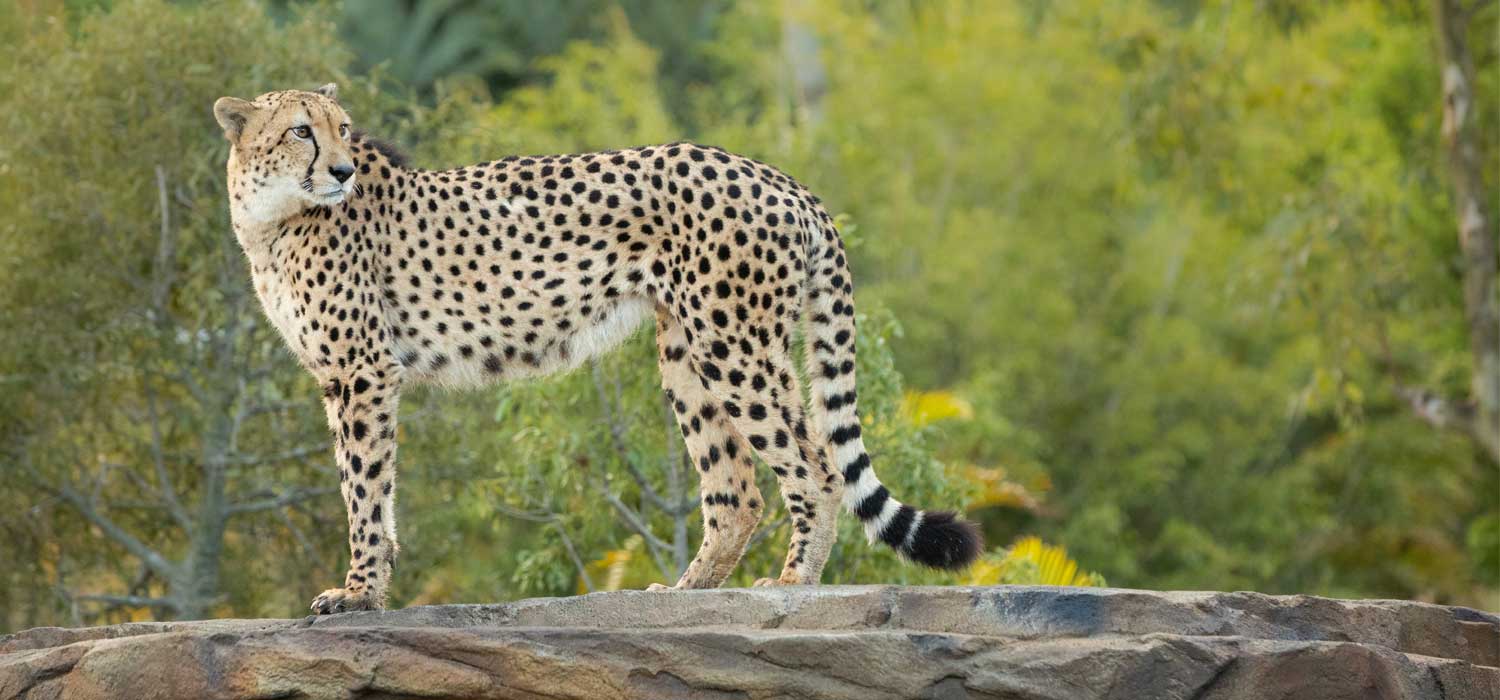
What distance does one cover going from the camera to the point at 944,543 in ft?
25.8

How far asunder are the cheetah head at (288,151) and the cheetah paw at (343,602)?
164 centimetres

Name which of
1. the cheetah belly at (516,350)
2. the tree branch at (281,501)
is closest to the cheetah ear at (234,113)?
the cheetah belly at (516,350)

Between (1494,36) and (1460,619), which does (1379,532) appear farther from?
(1460,619)

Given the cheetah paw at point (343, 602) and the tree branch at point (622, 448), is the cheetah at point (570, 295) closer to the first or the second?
the cheetah paw at point (343, 602)

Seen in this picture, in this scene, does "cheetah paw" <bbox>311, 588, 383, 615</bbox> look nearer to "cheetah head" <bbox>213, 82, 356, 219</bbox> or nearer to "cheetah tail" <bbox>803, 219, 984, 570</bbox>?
"cheetah head" <bbox>213, 82, 356, 219</bbox>

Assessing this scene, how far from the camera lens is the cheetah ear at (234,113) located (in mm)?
8172

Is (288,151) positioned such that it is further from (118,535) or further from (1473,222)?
(1473,222)

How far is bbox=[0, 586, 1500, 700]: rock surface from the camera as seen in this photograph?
6.84 meters

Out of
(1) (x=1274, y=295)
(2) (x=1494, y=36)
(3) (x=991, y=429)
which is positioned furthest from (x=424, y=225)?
(2) (x=1494, y=36)

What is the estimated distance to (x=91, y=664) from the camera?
7.11m

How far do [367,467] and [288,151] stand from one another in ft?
4.57

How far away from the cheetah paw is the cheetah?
0.01m

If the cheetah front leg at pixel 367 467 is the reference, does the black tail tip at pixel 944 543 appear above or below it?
below

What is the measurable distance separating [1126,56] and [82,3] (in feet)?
34.0
